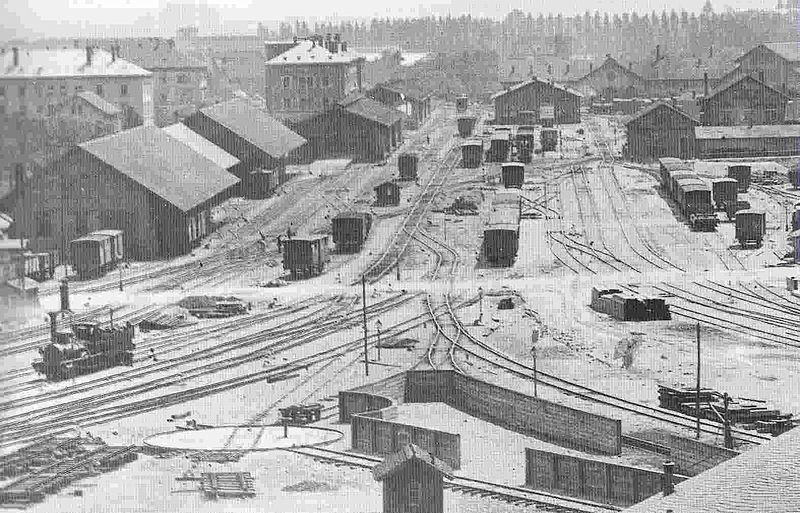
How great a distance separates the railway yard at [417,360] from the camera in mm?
25125

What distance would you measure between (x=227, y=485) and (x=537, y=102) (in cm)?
7709

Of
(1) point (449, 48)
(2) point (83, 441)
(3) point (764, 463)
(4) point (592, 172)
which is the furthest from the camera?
(1) point (449, 48)

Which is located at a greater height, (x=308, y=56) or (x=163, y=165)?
(x=308, y=56)

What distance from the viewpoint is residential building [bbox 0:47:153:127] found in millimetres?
68375

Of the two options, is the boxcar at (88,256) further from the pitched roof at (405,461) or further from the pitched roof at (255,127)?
the pitched roof at (405,461)

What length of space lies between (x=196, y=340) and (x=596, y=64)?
325ft

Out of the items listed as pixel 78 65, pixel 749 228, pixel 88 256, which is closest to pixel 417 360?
pixel 88 256

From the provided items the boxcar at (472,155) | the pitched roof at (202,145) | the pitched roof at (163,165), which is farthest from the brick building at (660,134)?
the pitched roof at (163,165)

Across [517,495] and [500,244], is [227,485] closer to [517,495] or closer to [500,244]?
[517,495]

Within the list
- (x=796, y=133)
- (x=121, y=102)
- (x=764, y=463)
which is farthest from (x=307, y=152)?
(x=764, y=463)

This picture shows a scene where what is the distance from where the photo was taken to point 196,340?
3700 cm

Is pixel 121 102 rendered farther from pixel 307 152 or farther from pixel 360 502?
pixel 360 502

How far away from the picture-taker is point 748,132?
7619cm

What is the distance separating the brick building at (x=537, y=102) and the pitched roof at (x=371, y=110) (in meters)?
13.1
